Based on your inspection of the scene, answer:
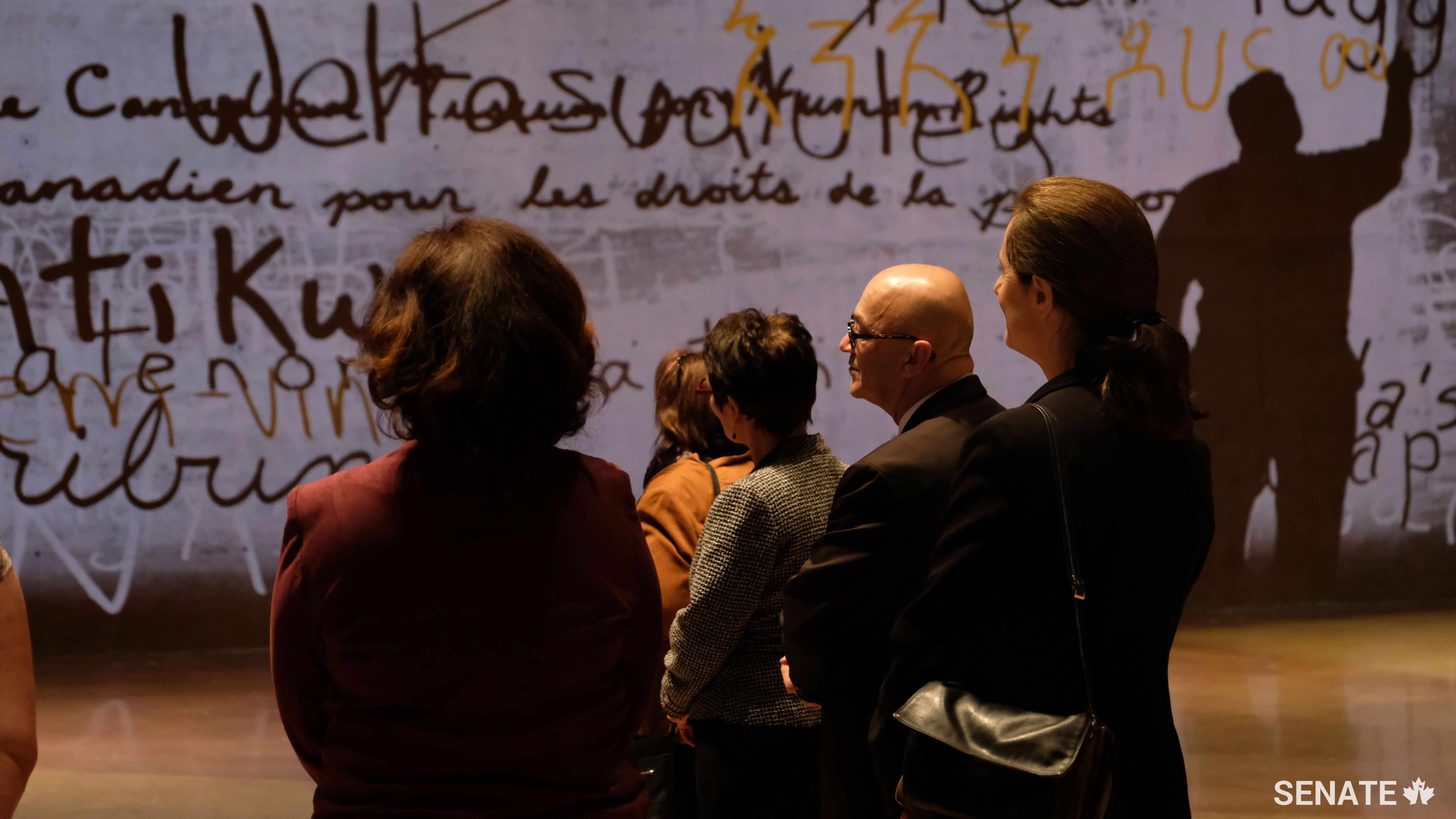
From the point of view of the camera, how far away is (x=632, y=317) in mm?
6039

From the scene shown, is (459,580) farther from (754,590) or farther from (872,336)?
(872,336)

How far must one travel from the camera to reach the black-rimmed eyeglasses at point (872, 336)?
85.8 inches

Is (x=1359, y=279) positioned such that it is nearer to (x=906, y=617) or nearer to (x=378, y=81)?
(x=378, y=81)

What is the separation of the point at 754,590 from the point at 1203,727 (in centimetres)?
283

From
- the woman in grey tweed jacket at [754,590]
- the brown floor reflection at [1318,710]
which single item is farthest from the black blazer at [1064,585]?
the brown floor reflection at [1318,710]

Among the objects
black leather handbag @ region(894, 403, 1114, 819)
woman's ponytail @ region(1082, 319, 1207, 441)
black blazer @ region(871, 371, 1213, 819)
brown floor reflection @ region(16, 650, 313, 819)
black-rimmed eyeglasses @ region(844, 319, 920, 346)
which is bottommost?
brown floor reflection @ region(16, 650, 313, 819)

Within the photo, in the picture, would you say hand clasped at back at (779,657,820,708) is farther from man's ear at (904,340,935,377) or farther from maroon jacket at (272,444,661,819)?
maroon jacket at (272,444,661,819)

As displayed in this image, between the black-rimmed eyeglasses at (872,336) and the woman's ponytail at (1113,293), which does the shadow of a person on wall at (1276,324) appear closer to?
the black-rimmed eyeglasses at (872,336)

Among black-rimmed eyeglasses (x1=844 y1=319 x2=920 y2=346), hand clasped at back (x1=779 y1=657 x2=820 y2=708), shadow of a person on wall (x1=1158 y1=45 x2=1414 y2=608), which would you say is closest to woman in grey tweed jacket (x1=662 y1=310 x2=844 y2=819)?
hand clasped at back (x1=779 y1=657 x2=820 y2=708)

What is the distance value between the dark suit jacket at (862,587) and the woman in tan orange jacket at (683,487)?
562 mm

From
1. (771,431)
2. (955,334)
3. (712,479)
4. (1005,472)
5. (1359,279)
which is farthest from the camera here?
(1359,279)

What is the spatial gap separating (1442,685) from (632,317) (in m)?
3.81

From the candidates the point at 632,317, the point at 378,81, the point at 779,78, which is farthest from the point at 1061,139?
the point at 378,81

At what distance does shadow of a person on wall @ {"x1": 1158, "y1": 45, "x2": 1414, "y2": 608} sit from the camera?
648cm
